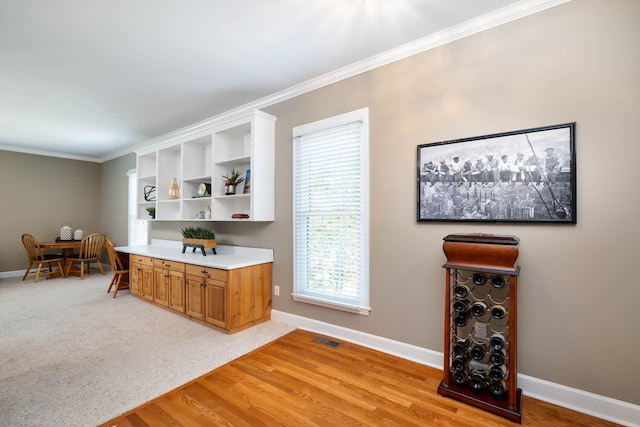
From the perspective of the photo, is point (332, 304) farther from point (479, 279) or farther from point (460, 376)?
point (479, 279)

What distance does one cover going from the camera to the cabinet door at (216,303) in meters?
3.04

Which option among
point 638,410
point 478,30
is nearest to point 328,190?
point 478,30

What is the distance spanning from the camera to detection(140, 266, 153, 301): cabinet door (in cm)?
403

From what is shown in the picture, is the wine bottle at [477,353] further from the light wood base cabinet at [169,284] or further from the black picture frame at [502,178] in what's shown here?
the light wood base cabinet at [169,284]

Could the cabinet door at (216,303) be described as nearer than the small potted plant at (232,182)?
Yes

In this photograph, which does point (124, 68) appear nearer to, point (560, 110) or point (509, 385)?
point (560, 110)

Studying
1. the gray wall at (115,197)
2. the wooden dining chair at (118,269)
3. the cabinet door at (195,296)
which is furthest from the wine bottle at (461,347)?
the gray wall at (115,197)

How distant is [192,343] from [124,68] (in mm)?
2760

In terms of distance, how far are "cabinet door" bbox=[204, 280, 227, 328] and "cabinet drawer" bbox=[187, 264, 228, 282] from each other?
5 centimetres

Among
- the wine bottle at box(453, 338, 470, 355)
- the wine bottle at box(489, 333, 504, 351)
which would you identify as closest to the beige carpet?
the wine bottle at box(453, 338, 470, 355)

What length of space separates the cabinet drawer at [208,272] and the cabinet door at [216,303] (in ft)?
0.18

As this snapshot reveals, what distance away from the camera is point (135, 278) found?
4336 millimetres

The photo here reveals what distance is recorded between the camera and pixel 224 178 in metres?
3.83

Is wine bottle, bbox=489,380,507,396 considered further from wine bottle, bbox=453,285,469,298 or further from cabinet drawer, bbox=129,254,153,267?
cabinet drawer, bbox=129,254,153,267
